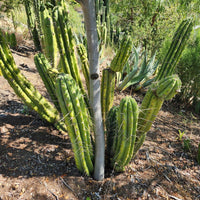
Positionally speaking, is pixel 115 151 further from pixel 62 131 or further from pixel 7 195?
pixel 7 195

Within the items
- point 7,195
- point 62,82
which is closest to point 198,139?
point 62,82

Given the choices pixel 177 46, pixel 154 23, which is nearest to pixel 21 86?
pixel 177 46

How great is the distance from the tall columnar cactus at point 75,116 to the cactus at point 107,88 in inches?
23.8

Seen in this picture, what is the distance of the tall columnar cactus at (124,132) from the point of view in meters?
1.56

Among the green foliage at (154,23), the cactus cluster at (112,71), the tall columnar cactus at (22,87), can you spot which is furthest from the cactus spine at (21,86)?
the green foliage at (154,23)

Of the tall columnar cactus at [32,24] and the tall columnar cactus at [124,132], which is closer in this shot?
the tall columnar cactus at [124,132]

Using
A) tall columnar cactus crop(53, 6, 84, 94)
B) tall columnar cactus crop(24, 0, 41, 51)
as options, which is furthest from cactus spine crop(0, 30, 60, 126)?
tall columnar cactus crop(24, 0, 41, 51)

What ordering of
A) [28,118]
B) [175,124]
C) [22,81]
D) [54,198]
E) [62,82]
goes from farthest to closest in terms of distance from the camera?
1. [175,124]
2. [28,118]
3. [22,81]
4. [54,198]
5. [62,82]

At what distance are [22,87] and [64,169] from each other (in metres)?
1.09

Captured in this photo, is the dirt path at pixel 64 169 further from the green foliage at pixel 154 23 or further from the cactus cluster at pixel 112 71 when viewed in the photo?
the green foliage at pixel 154 23

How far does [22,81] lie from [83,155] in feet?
3.80

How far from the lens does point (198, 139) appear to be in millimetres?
3080

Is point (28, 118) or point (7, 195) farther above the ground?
point (28, 118)

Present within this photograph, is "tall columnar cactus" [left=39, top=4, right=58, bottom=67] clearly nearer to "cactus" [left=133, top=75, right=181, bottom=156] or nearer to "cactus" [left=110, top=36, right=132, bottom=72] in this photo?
"cactus" [left=110, top=36, right=132, bottom=72]
